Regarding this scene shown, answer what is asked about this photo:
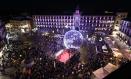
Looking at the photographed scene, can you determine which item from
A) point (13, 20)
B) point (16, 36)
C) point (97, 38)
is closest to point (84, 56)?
point (97, 38)

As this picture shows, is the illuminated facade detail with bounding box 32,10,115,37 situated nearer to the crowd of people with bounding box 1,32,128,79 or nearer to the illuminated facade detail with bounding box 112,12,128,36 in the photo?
the illuminated facade detail with bounding box 112,12,128,36

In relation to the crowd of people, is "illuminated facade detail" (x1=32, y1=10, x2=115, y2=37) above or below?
above

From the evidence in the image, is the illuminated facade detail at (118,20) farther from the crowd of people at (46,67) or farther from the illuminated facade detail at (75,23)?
the crowd of people at (46,67)

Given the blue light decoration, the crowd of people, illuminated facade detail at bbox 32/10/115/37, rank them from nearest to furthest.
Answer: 1. the crowd of people
2. the blue light decoration
3. illuminated facade detail at bbox 32/10/115/37

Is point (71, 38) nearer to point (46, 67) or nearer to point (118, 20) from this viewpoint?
point (46, 67)

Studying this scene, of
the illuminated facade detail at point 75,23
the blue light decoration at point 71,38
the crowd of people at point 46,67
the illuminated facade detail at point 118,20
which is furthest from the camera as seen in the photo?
the illuminated facade detail at point 75,23

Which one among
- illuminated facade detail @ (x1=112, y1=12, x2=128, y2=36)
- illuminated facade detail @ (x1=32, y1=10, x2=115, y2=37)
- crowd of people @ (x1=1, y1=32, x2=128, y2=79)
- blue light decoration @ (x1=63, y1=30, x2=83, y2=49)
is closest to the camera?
crowd of people @ (x1=1, y1=32, x2=128, y2=79)

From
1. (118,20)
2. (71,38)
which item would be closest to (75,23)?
(118,20)

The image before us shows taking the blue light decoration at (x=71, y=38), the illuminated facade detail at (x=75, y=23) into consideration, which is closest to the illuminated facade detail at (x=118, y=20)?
the illuminated facade detail at (x=75, y=23)

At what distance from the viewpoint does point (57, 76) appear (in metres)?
19.2

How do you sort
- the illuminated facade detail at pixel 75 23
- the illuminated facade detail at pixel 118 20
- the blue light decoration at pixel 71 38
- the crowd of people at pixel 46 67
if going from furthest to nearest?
the illuminated facade detail at pixel 75 23
the illuminated facade detail at pixel 118 20
the blue light decoration at pixel 71 38
the crowd of people at pixel 46 67

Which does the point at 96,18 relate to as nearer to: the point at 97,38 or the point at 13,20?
the point at 97,38

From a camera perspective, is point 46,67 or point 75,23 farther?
point 75,23

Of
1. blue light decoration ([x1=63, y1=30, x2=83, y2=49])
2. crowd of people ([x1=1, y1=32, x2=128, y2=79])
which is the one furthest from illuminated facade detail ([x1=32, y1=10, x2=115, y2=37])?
crowd of people ([x1=1, y1=32, x2=128, y2=79])
